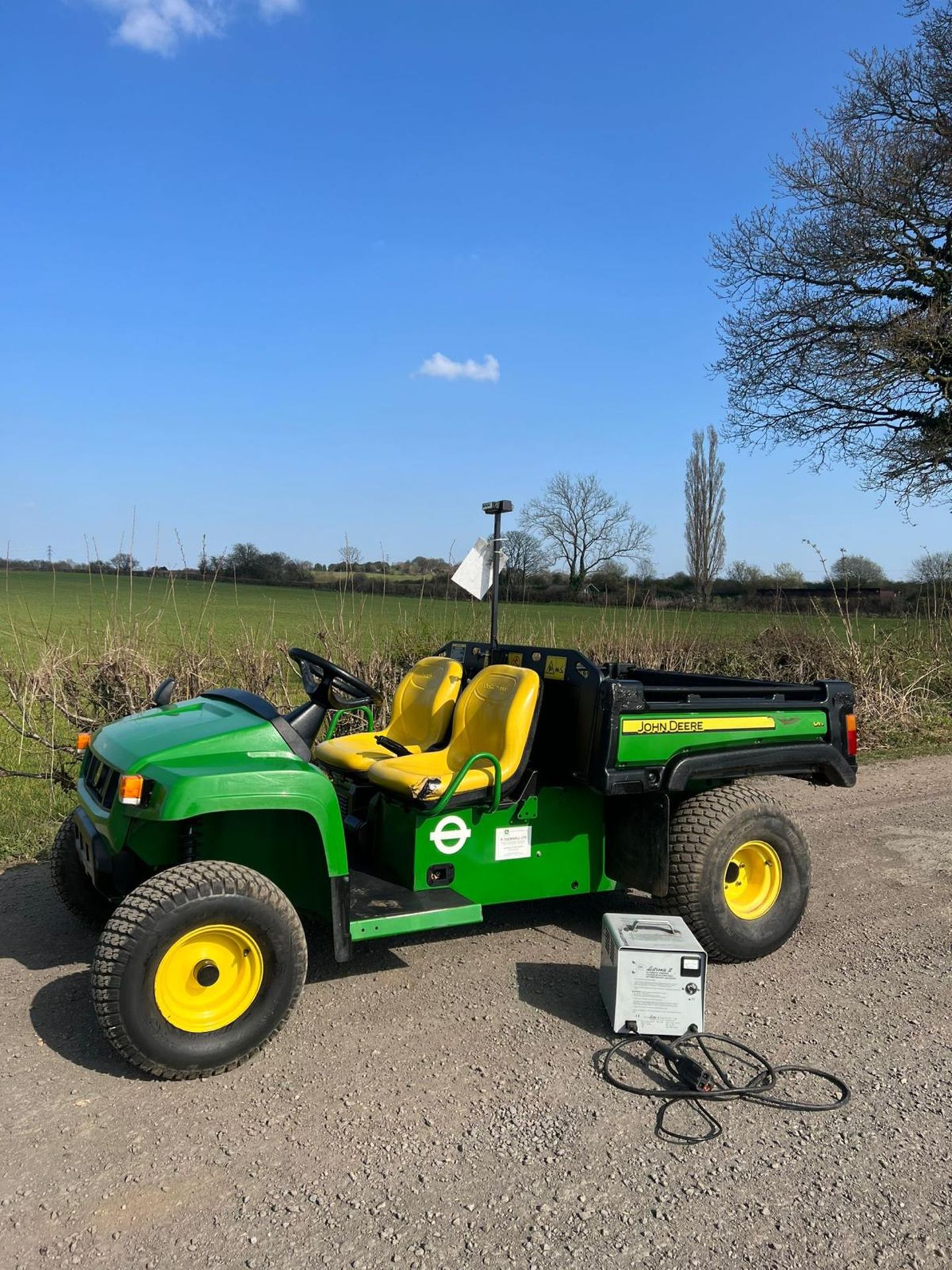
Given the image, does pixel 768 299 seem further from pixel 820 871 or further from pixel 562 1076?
pixel 562 1076

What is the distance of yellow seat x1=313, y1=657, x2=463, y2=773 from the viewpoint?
4578 millimetres

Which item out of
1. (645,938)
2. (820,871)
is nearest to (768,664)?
(820,871)

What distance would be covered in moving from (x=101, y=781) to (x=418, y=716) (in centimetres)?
176

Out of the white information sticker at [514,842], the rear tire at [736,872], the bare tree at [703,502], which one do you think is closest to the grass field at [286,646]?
the white information sticker at [514,842]

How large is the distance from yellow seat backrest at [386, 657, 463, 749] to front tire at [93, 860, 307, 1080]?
5.48 ft

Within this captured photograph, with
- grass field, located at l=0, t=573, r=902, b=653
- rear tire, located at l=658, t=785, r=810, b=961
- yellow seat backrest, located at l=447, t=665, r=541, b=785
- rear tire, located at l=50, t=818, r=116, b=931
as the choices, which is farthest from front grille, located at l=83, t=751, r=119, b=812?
grass field, located at l=0, t=573, r=902, b=653

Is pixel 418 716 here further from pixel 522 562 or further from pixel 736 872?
pixel 522 562

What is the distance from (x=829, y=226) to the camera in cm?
1429

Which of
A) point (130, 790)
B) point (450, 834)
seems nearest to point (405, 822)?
point (450, 834)

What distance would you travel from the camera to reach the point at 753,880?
173 inches

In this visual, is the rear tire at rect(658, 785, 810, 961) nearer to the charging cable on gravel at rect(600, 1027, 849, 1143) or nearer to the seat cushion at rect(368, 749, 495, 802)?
the charging cable on gravel at rect(600, 1027, 849, 1143)

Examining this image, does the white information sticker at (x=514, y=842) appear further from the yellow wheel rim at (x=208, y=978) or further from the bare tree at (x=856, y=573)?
the bare tree at (x=856, y=573)

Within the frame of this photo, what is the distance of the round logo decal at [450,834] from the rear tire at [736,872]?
97cm

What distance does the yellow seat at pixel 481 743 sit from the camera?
3.82 m
